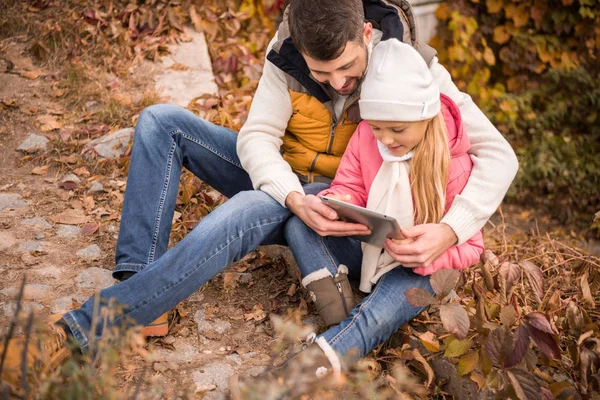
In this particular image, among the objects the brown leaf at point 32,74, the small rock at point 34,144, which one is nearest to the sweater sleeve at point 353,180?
the small rock at point 34,144

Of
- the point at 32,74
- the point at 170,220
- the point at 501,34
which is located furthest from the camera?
the point at 501,34

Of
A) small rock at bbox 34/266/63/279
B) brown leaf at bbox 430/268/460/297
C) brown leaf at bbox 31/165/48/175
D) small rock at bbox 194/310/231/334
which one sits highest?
brown leaf at bbox 430/268/460/297

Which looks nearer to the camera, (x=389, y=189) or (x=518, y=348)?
(x=518, y=348)

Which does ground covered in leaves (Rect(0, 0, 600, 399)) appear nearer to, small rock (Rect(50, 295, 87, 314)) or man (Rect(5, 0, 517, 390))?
small rock (Rect(50, 295, 87, 314))

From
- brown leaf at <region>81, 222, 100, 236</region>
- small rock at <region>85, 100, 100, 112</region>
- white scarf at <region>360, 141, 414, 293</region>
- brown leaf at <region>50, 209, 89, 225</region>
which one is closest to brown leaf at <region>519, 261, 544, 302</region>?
white scarf at <region>360, 141, 414, 293</region>

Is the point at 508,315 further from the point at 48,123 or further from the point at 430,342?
the point at 48,123

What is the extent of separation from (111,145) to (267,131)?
1450 mm

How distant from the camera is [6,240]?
302 centimetres

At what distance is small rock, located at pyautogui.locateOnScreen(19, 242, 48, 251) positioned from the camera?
297cm

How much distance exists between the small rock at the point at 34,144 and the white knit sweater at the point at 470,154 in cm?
169

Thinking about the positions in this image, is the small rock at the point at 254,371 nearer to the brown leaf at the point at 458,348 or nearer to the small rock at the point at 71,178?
the brown leaf at the point at 458,348

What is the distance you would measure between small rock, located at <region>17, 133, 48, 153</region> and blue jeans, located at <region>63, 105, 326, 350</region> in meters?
1.43

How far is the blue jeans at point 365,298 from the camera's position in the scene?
89.0 inches

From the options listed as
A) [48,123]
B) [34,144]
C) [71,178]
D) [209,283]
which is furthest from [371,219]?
[48,123]
